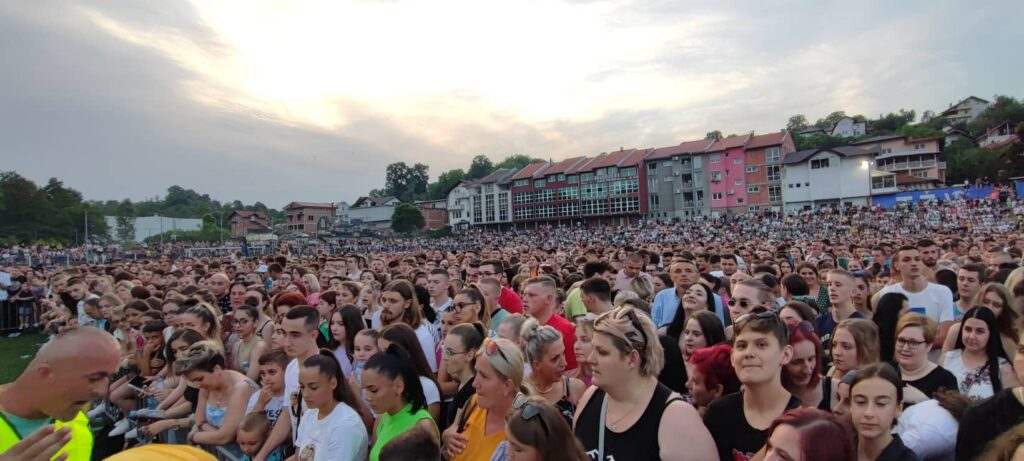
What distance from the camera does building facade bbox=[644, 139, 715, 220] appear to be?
70062mm

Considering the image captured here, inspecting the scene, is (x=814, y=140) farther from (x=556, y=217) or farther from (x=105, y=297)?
(x=105, y=297)

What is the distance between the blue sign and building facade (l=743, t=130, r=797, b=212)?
1191 cm

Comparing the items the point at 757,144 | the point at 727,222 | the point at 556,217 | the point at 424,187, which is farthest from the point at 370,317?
the point at 424,187

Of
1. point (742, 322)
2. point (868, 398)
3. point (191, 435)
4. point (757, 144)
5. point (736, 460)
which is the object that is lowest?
point (191, 435)

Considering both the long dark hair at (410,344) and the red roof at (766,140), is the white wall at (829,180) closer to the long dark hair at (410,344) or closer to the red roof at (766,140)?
the red roof at (766,140)

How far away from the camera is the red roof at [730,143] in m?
67.4

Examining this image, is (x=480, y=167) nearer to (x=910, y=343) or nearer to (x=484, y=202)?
(x=484, y=202)

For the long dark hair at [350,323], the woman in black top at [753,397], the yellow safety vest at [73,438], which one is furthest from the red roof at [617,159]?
the yellow safety vest at [73,438]

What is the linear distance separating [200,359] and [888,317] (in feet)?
20.5

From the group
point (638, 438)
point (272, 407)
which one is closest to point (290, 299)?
point (272, 407)

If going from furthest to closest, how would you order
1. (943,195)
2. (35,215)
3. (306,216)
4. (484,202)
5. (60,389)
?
1. (306,216)
2. (484,202)
3. (35,215)
4. (943,195)
5. (60,389)

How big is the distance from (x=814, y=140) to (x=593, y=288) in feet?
309

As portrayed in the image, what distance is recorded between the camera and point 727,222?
2040 inches

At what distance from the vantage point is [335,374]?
3988 mm
